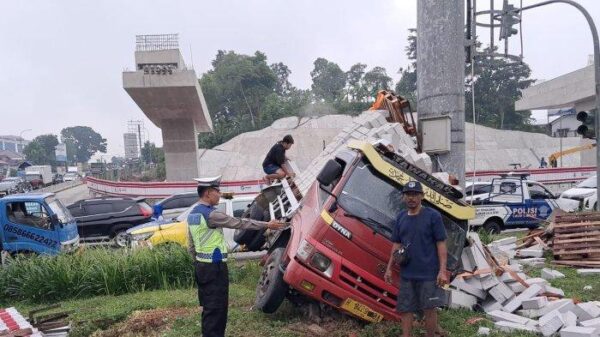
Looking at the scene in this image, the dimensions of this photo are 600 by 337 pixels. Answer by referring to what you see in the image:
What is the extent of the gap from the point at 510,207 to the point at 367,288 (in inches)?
372

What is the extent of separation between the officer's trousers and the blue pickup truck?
7.60 meters

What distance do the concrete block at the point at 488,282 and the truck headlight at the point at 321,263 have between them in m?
2.50

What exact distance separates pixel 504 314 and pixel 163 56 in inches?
866

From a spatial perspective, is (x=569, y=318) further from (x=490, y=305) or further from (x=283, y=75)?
(x=283, y=75)

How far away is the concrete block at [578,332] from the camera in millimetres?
4648

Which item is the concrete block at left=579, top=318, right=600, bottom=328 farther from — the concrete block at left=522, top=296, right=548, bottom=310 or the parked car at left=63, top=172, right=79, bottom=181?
the parked car at left=63, top=172, right=79, bottom=181

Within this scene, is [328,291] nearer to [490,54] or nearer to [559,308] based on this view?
[559,308]

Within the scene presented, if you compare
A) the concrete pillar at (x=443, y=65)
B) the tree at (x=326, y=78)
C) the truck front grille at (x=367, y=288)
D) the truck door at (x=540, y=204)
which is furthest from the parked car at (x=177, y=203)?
the tree at (x=326, y=78)

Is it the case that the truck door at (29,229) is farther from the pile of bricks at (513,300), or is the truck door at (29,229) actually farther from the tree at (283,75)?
the tree at (283,75)

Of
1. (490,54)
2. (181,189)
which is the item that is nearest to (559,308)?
(490,54)

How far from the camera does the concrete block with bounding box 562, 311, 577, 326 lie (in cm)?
516

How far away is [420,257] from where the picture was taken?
4.61 meters

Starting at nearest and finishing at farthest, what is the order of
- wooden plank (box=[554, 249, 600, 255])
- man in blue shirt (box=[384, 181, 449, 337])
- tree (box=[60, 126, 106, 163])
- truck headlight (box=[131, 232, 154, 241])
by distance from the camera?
1. man in blue shirt (box=[384, 181, 449, 337])
2. wooden plank (box=[554, 249, 600, 255])
3. truck headlight (box=[131, 232, 154, 241])
4. tree (box=[60, 126, 106, 163])

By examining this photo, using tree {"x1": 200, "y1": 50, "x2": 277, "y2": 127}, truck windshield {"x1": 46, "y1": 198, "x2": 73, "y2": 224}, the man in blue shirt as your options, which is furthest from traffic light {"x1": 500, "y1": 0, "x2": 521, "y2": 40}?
tree {"x1": 200, "y1": 50, "x2": 277, "y2": 127}
